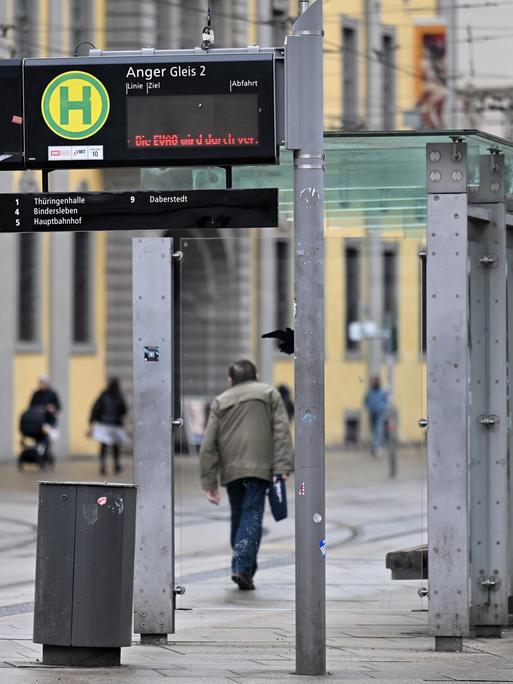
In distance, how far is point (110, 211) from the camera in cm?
932

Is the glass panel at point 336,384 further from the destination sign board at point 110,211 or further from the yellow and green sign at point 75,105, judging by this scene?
the yellow and green sign at point 75,105

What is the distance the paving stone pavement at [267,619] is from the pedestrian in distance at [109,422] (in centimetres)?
811

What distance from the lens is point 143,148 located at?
9234 millimetres

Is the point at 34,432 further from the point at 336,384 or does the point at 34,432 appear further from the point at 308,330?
the point at 308,330

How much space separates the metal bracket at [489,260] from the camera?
1073cm

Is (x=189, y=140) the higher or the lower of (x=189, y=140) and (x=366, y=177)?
the lower

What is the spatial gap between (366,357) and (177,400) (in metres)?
26.5

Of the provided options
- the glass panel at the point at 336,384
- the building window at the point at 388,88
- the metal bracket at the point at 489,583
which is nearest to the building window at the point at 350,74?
the building window at the point at 388,88

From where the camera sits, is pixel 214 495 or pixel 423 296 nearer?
pixel 423 296

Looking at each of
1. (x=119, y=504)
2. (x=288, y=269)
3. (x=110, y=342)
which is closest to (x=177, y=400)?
(x=119, y=504)

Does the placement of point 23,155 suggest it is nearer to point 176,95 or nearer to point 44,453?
point 176,95

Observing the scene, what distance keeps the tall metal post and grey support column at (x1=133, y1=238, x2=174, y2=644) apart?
1.44 meters

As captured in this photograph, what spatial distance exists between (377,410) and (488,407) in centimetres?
2654

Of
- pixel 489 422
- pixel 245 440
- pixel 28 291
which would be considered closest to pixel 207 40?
pixel 489 422
